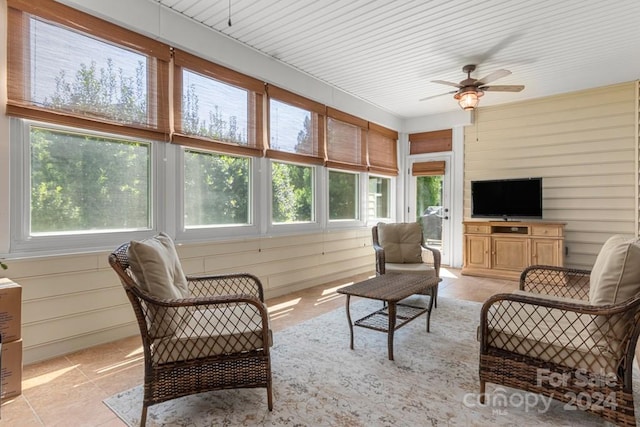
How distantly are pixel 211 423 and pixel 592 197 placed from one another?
19.0 feet

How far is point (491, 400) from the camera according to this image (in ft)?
6.50

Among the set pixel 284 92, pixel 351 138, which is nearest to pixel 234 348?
pixel 284 92

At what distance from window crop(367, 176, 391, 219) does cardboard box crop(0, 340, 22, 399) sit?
4.83 meters

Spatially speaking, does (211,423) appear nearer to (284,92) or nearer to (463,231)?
(284,92)

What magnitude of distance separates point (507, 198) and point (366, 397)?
4.54 meters

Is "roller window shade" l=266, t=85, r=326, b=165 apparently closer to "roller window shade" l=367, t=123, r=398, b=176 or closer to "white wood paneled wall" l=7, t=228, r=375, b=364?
"white wood paneled wall" l=7, t=228, r=375, b=364

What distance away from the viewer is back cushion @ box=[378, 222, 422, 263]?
4.22 m

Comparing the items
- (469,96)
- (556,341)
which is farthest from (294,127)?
(556,341)

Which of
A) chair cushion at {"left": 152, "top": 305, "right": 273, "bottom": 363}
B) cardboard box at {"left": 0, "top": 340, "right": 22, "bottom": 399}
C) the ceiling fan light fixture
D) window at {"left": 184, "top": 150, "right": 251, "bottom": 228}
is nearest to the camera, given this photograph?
chair cushion at {"left": 152, "top": 305, "right": 273, "bottom": 363}

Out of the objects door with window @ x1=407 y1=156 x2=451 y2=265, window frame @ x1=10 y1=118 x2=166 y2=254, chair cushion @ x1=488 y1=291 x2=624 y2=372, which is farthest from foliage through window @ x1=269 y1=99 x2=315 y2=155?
chair cushion @ x1=488 y1=291 x2=624 y2=372

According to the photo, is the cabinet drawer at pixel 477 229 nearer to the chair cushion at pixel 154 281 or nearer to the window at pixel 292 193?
the window at pixel 292 193

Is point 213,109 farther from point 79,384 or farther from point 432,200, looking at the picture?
point 432,200

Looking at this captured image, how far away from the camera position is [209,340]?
1.82 metres

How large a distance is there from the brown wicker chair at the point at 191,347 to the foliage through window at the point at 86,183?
1.19 meters
